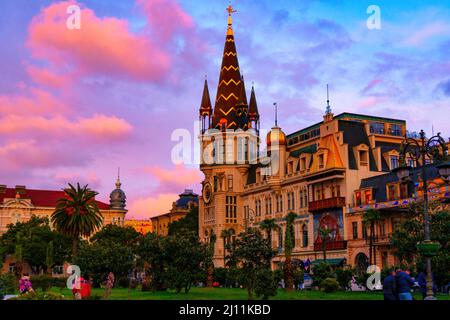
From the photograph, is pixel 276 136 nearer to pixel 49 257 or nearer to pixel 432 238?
pixel 49 257

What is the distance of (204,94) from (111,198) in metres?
59.4

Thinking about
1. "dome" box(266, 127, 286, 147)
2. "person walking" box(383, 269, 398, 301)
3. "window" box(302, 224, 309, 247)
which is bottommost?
"person walking" box(383, 269, 398, 301)

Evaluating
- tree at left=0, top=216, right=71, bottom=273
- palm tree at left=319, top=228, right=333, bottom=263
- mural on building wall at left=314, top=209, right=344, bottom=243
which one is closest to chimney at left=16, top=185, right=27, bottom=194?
tree at left=0, top=216, right=71, bottom=273

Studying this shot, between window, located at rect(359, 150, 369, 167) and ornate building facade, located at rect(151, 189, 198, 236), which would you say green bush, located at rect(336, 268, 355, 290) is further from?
ornate building facade, located at rect(151, 189, 198, 236)

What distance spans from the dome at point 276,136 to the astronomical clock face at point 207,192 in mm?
15786

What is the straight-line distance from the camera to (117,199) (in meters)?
157

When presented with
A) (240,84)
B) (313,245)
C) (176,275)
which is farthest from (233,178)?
(176,275)

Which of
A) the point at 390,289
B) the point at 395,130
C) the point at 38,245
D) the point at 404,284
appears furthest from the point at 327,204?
the point at 38,245

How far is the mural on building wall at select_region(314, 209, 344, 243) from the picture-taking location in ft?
235

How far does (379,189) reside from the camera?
2667 inches

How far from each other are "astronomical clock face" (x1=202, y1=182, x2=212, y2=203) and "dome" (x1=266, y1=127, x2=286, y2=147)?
Result: 1579 cm

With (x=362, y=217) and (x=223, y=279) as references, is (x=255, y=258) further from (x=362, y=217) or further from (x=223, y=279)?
(x=223, y=279)

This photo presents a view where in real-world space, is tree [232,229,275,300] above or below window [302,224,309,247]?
below
